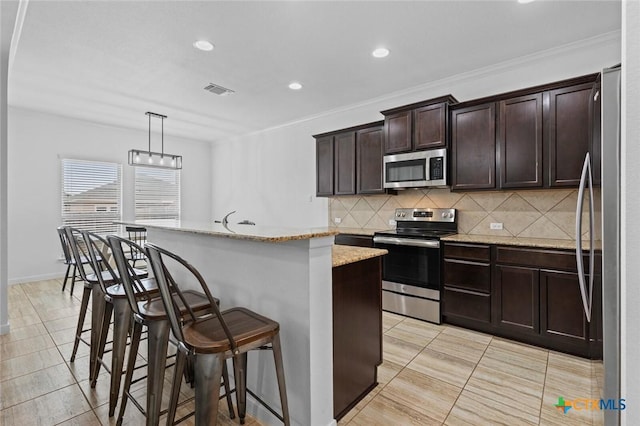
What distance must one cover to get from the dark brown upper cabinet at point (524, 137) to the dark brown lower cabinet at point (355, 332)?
192cm

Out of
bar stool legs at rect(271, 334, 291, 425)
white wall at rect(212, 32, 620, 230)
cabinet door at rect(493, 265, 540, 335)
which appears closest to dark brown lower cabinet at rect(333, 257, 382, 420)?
bar stool legs at rect(271, 334, 291, 425)

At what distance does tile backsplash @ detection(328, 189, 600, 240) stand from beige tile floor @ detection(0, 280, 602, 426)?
118 cm

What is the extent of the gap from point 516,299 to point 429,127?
2.00 m

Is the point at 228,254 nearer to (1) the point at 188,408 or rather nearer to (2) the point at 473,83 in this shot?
(1) the point at 188,408

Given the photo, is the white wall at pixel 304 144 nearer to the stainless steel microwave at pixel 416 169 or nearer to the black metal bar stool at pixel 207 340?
the stainless steel microwave at pixel 416 169

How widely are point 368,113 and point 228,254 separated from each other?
3.46m

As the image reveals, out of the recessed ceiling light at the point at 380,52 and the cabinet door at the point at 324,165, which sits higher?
the recessed ceiling light at the point at 380,52

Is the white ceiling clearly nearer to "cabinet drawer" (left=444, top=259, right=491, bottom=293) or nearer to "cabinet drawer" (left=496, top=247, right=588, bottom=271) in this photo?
"cabinet drawer" (left=496, top=247, right=588, bottom=271)

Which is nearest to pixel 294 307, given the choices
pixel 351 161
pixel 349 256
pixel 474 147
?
pixel 349 256

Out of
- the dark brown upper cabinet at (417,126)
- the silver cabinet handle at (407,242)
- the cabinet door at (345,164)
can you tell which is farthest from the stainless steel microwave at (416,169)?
the silver cabinet handle at (407,242)

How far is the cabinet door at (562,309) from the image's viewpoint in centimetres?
255

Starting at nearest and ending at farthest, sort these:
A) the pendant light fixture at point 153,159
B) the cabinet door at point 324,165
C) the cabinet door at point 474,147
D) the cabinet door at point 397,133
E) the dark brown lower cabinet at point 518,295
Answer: the dark brown lower cabinet at point 518,295 < the cabinet door at point 474,147 < the cabinet door at point 397,133 < the pendant light fixture at point 153,159 < the cabinet door at point 324,165

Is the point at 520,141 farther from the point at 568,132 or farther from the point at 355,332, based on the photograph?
the point at 355,332

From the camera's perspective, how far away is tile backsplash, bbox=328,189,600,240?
307 cm
